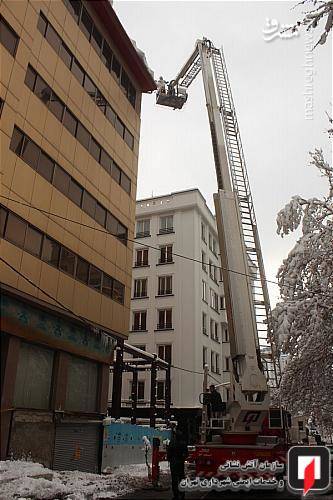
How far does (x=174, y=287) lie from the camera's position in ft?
129

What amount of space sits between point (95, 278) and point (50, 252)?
3.57 metres

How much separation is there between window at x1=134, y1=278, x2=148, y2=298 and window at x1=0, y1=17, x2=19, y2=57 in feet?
91.2

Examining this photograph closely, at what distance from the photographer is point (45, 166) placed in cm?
1652

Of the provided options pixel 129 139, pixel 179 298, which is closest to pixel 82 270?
pixel 129 139

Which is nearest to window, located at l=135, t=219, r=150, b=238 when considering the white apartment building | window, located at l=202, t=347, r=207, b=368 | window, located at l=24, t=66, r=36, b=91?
the white apartment building

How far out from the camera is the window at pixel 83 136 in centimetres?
1916

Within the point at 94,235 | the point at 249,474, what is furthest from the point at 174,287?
the point at 249,474

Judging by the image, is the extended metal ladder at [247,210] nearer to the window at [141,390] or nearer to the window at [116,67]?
the window at [116,67]

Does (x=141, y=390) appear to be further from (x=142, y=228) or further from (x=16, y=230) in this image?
(x=16, y=230)

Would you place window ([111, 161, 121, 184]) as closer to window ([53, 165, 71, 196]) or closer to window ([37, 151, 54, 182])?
window ([53, 165, 71, 196])

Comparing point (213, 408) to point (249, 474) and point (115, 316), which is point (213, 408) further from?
point (115, 316)

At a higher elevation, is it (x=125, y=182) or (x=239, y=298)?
(x=125, y=182)

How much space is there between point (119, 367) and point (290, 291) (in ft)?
35.1

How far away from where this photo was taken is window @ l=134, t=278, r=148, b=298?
40.6 metres
